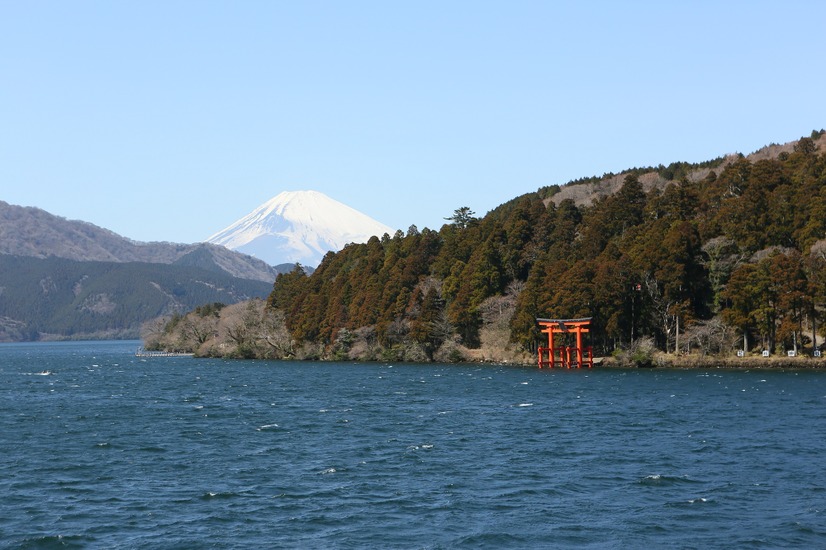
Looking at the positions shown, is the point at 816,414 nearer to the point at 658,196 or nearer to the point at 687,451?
the point at 687,451

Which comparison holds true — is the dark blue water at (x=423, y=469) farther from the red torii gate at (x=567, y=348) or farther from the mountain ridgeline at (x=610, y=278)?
the red torii gate at (x=567, y=348)

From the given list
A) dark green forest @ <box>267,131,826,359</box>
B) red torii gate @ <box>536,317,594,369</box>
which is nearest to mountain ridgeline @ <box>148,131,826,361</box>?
dark green forest @ <box>267,131,826,359</box>

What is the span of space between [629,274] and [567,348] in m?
8.69

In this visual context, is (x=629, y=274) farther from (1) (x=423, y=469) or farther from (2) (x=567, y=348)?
(1) (x=423, y=469)

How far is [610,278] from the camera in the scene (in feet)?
291

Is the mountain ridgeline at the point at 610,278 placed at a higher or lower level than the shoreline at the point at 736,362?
higher

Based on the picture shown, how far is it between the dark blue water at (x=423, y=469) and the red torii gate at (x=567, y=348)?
2375cm

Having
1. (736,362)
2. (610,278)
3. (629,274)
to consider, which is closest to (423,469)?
(736,362)

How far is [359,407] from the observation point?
56.4 meters

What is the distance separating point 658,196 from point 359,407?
187 ft

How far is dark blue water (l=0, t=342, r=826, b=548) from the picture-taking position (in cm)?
2573

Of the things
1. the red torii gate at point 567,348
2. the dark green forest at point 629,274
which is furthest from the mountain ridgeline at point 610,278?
the red torii gate at point 567,348

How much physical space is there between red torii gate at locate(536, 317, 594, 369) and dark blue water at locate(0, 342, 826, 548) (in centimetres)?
2375

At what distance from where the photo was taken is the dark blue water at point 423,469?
84.4 ft
